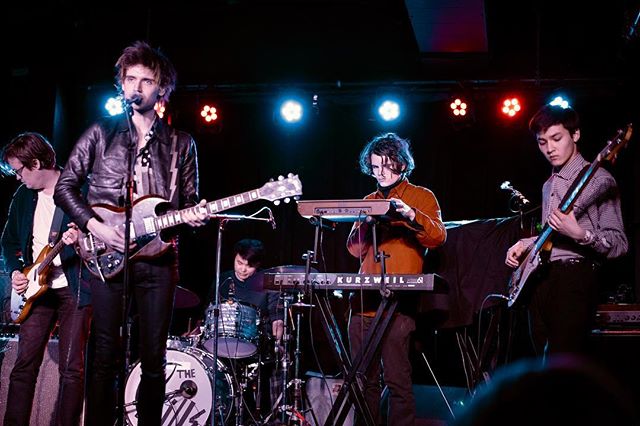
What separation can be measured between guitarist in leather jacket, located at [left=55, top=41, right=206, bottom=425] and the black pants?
1.98 metres

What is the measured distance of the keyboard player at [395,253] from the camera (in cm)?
452

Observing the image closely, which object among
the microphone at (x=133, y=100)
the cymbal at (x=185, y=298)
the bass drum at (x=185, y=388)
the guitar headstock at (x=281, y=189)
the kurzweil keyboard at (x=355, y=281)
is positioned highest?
the microphone at (x=133, y=100)

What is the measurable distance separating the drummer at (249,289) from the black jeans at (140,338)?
9.42 feet

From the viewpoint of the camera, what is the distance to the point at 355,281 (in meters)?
4.48

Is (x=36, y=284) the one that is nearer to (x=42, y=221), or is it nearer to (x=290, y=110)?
(x=42, y=221)

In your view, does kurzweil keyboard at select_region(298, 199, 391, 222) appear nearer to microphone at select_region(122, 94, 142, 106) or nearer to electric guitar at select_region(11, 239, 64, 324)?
microphone at select_region(122, 94, 142, 106)

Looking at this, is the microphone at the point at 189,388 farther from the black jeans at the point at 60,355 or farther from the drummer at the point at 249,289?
the black jeans at the point at 60,355

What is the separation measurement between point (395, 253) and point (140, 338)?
1952 mm

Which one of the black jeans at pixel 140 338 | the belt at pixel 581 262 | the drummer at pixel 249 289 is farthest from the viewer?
the drummer at pixel 249 289

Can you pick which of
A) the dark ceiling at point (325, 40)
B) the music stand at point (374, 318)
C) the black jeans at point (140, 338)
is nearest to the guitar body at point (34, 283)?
the black jeans at point (140, 338)

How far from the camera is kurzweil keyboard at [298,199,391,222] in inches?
169

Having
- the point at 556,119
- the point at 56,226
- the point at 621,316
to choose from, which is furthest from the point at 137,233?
the point at 621,316

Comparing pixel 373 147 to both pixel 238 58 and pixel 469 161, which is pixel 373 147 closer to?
pixel 469 161

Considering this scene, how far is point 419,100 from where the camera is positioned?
8.19 m
